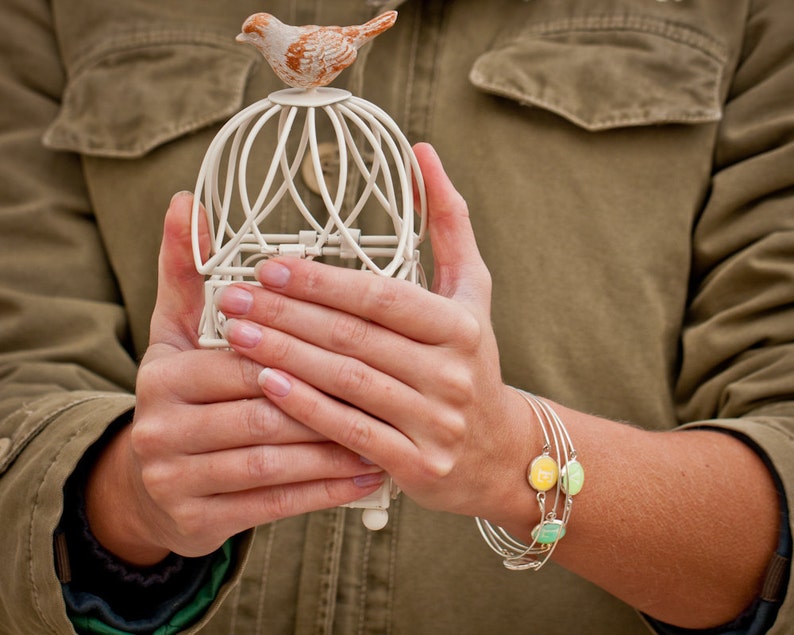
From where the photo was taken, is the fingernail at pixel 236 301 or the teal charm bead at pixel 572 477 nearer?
the fingernail at pixel 236 301

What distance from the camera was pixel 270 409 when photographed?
0.86 meters

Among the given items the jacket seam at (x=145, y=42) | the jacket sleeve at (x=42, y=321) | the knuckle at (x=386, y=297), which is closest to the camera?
the knuckle at (x=386, y=297)

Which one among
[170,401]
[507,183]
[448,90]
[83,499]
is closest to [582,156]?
[507,183]

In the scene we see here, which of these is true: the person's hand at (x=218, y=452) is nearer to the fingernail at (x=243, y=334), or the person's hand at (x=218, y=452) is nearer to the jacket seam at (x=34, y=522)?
the fingernail at (x=243, y=334)

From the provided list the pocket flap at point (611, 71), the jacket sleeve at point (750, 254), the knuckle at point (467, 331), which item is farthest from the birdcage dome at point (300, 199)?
the jacket sleeve at point (750, 254)

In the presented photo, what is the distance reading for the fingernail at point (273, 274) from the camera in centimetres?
84

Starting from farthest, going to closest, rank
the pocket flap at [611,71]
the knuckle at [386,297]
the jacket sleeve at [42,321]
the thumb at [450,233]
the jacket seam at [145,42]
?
the jacket seam at [145,42]
the pocket flap at [611,71]
the jacket sleeve at [42,321]
the thumb at [450,233]
the knuckle at [386,297]

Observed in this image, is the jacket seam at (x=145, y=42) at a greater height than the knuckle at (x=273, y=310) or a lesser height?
greater

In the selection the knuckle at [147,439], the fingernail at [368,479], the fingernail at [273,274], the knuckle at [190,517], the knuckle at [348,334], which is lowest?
the knuckle at [190,517]

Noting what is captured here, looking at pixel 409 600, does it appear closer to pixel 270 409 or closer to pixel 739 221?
pixel 270 409

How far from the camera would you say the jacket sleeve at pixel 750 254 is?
1.19m

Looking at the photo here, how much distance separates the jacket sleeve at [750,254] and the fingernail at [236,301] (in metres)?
0.68

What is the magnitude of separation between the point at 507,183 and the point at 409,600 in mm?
700

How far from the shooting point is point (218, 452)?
0.87 meters
